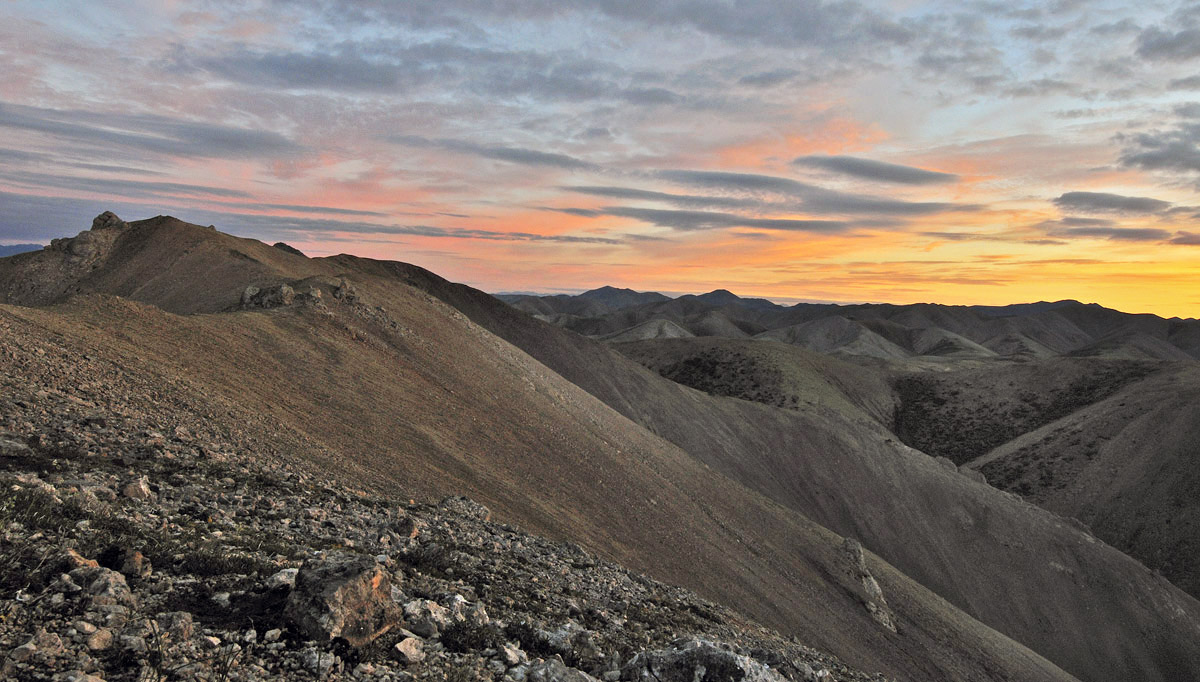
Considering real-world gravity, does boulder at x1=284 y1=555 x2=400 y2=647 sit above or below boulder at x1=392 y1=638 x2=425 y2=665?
above

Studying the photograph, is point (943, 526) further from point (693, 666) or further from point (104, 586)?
point (104, 586)

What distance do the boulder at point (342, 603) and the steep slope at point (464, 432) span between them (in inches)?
436

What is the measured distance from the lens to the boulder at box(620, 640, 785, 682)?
29.1ft

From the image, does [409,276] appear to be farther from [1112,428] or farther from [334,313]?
[1112,428]

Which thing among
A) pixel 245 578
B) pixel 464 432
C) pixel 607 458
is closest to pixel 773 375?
pixel 607 458

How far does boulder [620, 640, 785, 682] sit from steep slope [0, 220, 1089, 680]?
12151 millimetres

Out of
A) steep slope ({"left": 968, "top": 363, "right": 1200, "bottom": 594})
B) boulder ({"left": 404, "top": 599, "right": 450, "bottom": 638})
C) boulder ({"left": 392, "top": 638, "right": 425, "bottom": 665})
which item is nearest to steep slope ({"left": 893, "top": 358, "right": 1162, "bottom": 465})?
steep slope ({"left": 968, "top": 363, "right": 1200, "bottom": 594})

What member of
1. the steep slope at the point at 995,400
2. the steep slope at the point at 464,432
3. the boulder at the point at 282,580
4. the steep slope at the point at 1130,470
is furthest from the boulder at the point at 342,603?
the steep slope at the point at 995,400

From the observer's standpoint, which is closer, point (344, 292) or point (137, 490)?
point (137, 490)

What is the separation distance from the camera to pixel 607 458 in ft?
122

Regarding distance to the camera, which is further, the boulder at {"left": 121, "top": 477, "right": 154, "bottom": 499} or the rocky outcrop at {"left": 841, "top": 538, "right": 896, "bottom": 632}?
the rocky outcrop at {"left": 841, "top": 538, "right": 896, "bottom": 632}

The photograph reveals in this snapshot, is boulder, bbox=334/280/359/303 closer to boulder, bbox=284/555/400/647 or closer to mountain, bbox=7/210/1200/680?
mountain, bbox=7/210/1200/680

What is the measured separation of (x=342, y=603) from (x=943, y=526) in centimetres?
6767

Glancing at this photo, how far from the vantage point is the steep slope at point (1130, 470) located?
2714 inches
